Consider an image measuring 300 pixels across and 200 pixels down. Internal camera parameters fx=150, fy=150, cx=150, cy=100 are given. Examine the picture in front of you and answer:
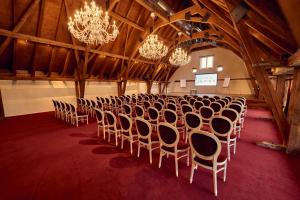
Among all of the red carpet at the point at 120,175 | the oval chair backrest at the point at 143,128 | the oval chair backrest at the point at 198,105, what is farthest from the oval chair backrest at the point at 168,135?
the oval chair backrest at the point at 198,105

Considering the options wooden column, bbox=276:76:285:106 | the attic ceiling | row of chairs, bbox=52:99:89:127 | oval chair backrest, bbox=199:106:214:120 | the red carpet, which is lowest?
the red carpet

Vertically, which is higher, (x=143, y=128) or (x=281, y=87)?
(x=281, y=87)

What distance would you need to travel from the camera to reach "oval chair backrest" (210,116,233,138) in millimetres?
3096

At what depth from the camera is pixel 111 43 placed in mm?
10117

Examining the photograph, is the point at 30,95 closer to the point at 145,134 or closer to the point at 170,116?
the point at 170,116

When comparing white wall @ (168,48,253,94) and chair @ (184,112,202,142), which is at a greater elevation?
white wall @ (168,48,253,94)

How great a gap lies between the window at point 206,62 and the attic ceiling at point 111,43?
4.16 m

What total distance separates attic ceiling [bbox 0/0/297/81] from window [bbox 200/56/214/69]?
13.6 ft

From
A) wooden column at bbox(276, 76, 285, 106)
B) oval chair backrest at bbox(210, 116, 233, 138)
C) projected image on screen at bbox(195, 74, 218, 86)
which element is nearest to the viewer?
oval chair backrest at bbox(210, 116, 233, 138)

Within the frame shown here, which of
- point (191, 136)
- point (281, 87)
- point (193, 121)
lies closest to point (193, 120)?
point (193, 121)

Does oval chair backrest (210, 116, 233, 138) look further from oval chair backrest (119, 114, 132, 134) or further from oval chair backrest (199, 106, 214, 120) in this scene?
oval chair backrest (119, 114, 132, 134)

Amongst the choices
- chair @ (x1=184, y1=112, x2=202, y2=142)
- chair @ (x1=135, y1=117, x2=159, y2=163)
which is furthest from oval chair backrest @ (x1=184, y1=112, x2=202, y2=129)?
chair @ (x1=135, y1=117, x2=159, y2=163)

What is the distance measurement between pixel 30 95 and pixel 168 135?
1010 centimetres

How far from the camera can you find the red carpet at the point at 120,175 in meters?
2.29
